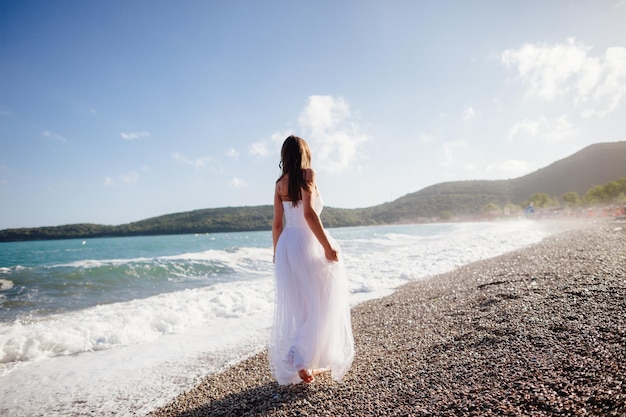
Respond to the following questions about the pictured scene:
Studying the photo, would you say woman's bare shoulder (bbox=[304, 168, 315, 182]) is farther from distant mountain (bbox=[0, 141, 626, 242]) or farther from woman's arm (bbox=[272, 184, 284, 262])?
distant mountain (bbox=[0, 141, 626, 242])

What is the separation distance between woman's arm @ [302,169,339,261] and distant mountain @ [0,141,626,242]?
3567 inches

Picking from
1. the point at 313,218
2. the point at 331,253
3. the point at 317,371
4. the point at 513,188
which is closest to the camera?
the point at 313,218

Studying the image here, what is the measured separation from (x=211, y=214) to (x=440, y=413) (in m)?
103

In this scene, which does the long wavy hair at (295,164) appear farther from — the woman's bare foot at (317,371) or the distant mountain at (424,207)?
the distant mountain at (424,207)

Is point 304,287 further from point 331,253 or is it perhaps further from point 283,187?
point 283,187

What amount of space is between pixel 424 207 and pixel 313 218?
127m

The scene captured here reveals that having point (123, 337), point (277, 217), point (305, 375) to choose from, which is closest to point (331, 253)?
point (277, 217)

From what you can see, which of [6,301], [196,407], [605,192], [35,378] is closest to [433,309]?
[196,407]

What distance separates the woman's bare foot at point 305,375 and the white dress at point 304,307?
0.05 meters

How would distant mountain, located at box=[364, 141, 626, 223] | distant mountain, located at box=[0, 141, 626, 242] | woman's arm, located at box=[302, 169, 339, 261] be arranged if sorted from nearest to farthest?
woman's arm, located at box=[302, 169, 339, 261] < distant mountain, located at box=[0, 141, 626, 242] < distant mountain, located at box=[364, 141, 626, 223]

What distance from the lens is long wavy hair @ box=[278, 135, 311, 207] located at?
3.52 m

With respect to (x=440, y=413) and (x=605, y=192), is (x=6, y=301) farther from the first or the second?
(x=605, y=192)

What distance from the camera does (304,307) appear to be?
143 inches

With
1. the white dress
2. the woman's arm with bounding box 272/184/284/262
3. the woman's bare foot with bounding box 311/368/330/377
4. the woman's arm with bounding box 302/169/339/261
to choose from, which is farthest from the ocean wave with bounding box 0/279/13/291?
the woman's arm with bounding box 302/169/339/261
